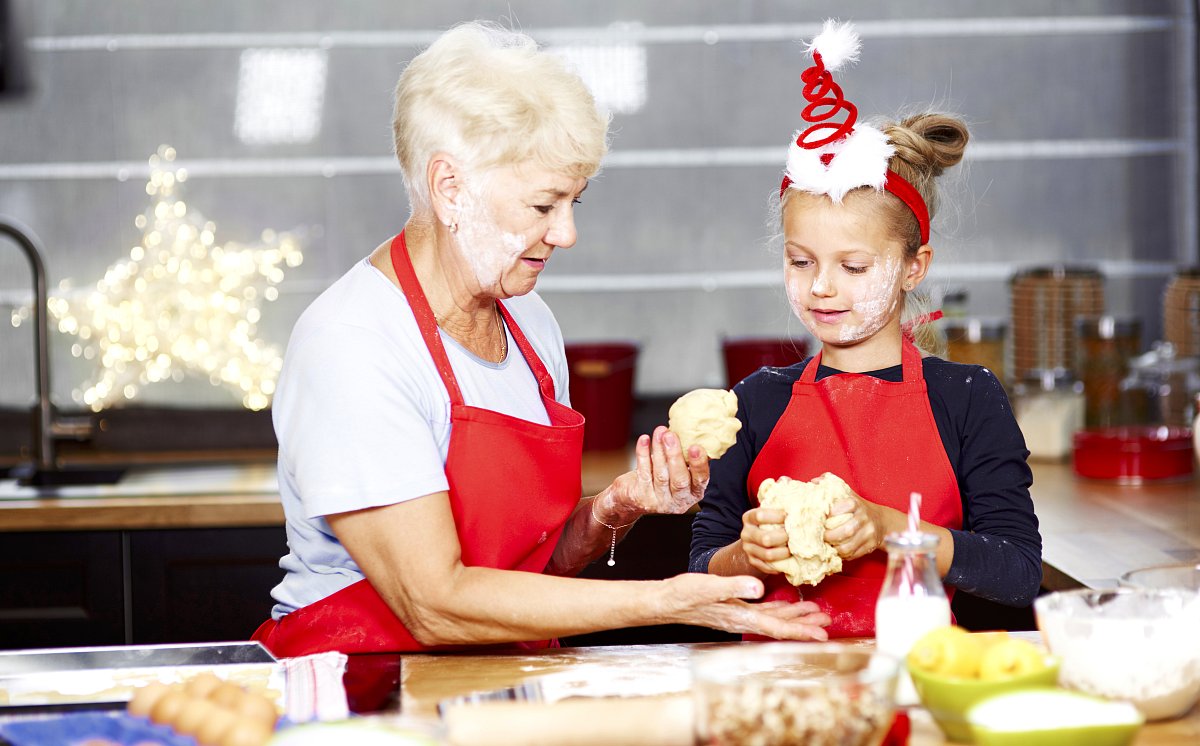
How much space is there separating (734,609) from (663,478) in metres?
0.28

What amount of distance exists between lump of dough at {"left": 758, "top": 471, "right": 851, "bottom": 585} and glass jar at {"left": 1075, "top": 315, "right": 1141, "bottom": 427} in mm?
1845

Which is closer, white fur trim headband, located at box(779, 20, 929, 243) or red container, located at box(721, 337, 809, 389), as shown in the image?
white fur trim headband, located at box(779, 20, 929, 243)

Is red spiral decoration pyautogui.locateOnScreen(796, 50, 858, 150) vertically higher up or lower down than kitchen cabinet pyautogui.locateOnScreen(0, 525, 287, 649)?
higher up

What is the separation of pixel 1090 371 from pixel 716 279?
3.40ft

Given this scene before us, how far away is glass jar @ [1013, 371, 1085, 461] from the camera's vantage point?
10.4ft

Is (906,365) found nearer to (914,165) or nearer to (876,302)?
(876,302)

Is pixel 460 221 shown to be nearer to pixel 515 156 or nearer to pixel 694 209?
pixel 515 156

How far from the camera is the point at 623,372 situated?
11.1 feet

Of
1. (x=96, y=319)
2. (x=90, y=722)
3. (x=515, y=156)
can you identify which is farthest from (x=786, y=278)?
(x=96, y=319)

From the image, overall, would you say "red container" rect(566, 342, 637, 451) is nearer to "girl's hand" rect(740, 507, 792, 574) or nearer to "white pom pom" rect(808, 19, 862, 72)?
"white pom pom" rect(808, 19, 862, 72)

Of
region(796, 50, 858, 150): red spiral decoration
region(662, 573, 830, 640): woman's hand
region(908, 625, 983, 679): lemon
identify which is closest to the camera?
region(908, 625, 983, 679): lemon

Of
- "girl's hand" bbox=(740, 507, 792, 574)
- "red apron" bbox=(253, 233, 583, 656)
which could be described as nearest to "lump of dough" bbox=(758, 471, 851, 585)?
"girl's hand" bbox=(740, 507, 792, 574)

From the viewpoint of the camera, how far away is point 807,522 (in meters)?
1.59

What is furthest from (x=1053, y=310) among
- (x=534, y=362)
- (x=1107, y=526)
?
(x=534, y=362)
